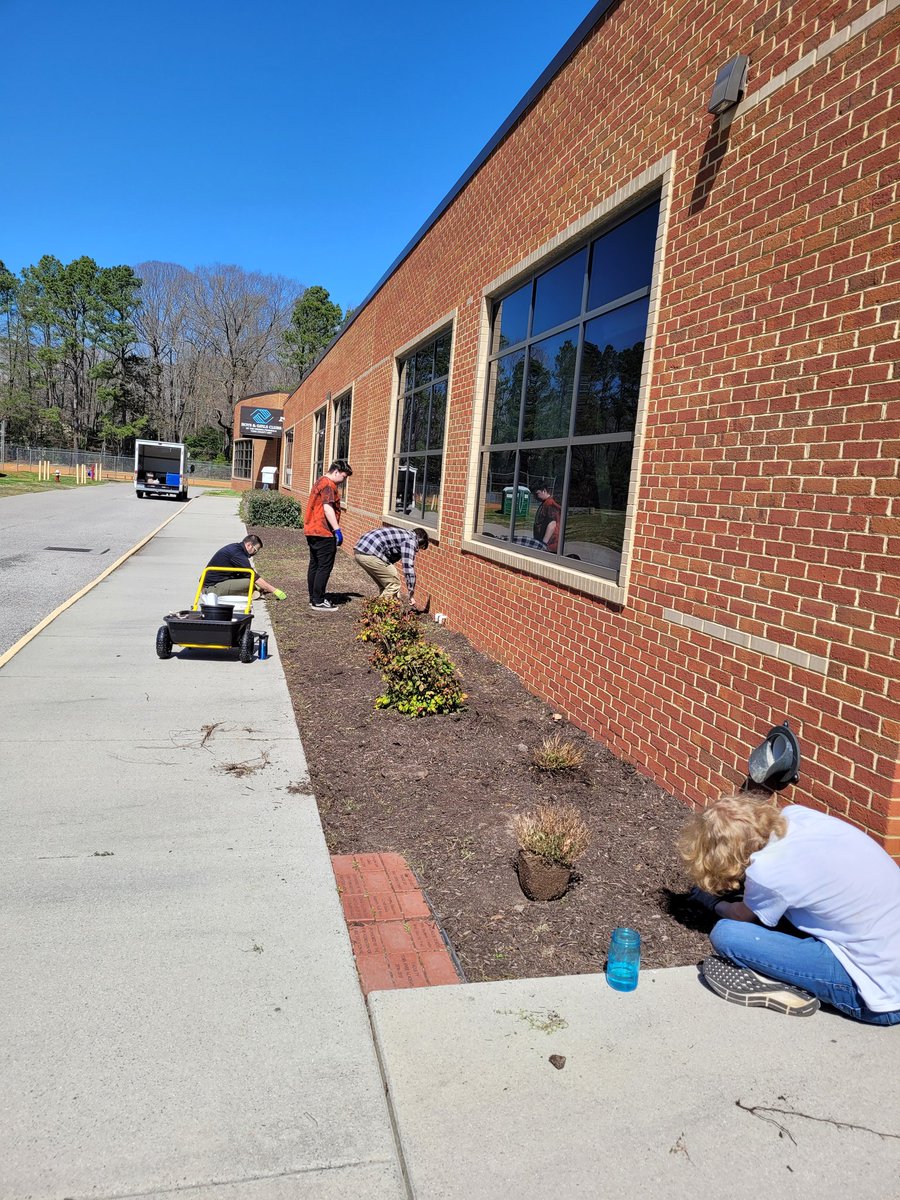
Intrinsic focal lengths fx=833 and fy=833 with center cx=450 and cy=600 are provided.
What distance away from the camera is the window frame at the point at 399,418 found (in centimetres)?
1020

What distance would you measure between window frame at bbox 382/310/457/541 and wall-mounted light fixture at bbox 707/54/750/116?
5579mm

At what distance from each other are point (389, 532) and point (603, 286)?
466cm

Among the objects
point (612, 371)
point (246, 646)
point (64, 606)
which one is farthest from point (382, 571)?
point (612, 371)

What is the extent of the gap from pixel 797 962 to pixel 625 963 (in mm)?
581

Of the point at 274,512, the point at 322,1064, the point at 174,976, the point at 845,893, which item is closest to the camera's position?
the point at 322,1064

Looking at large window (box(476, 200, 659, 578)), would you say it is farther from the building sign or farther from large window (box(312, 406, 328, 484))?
the building sign

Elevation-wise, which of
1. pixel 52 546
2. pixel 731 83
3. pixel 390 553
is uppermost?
pixel 731 83

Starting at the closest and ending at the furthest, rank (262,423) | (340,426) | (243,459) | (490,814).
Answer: (490,814) → (340,426) → (262,423) → (243,459)

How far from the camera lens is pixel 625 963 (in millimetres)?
2949

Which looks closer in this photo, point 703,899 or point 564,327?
point 703,899

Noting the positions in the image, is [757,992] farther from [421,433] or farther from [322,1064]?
[421,433]

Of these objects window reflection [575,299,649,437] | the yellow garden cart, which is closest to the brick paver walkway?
window reflection [575,299,649,437]

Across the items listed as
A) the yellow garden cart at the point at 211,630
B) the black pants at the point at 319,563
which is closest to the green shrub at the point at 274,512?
the black pants at the point at 319,563

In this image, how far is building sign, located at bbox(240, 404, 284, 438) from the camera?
46.7 metres
